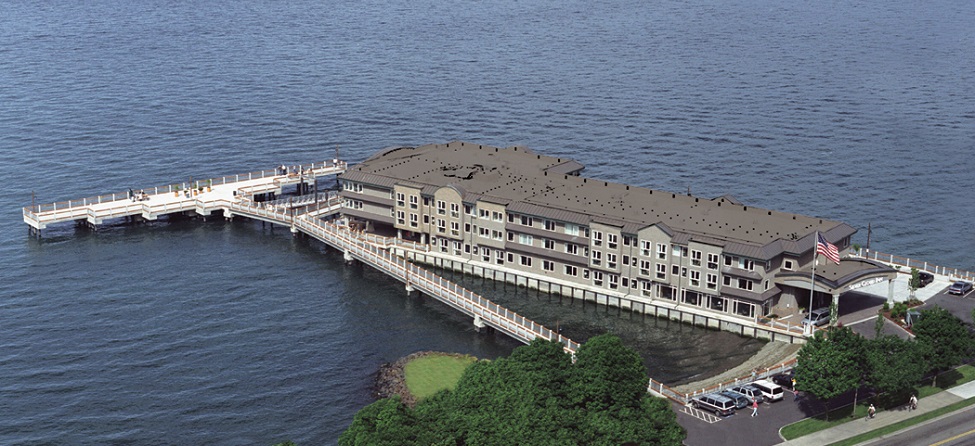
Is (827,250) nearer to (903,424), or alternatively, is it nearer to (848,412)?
(848,412)

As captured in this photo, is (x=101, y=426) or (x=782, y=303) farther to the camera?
(x=782, y=303)

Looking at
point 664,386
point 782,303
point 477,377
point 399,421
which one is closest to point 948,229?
point 782,303

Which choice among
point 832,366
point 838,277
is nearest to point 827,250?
point 838,277

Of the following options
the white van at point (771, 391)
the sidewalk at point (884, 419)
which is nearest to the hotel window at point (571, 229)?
the white van at point (771, 391)

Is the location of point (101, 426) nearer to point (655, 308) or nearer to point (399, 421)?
point (399, 421)

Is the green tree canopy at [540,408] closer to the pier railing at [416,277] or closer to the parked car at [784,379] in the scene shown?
the pier railing at [416,277]

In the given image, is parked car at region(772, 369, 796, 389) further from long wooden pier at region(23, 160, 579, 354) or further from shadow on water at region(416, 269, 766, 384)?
long wooden pier at region(23, 160, 579, 354)
